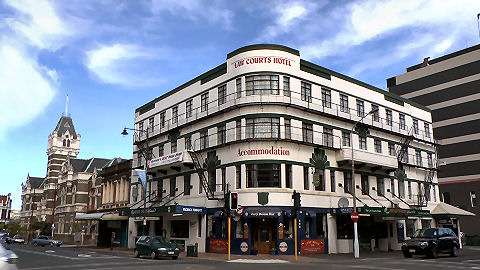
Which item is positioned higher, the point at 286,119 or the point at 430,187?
the point at 286,119

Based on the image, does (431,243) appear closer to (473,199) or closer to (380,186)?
(380,186)

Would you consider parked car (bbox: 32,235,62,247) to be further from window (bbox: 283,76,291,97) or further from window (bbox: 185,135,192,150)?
window (bbox: 283,76,291,97)

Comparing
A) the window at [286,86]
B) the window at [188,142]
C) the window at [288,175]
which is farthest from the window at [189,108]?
the window at [288,175]

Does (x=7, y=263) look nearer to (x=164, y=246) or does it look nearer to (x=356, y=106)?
(x=164, y=246)

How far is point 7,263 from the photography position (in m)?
9.72

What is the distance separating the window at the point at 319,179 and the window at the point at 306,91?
231 inches

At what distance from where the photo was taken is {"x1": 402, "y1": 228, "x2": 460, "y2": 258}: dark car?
25.0m

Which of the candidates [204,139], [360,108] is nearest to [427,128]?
[360,108]

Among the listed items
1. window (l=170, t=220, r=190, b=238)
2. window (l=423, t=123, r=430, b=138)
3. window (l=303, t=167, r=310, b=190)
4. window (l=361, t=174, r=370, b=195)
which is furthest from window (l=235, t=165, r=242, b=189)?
window (l=423, t=123, r=430, b=138)

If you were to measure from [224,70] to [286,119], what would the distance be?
7.04 metres

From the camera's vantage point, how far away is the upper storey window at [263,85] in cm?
3188

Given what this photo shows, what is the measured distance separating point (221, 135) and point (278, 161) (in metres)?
6.11

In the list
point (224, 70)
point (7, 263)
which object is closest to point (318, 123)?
point (224, 70)

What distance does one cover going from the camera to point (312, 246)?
30781 millimetres
